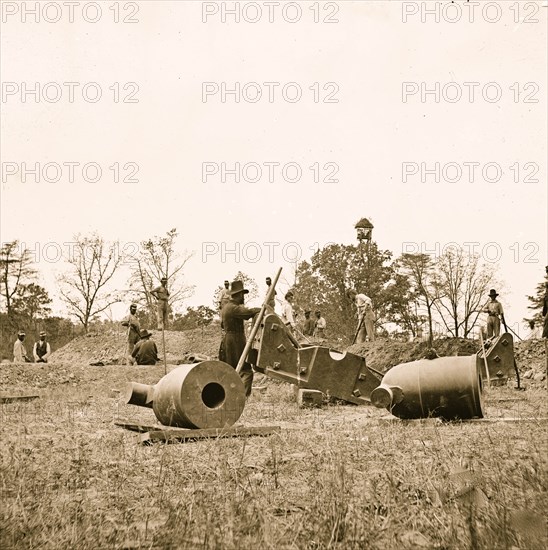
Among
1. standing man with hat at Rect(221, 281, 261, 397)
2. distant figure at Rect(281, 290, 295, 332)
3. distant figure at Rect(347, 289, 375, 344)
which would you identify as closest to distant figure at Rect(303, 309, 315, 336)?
distant figure at Rect(347, 289, 375, 344)

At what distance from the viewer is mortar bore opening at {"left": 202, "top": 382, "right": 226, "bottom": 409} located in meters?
7.99

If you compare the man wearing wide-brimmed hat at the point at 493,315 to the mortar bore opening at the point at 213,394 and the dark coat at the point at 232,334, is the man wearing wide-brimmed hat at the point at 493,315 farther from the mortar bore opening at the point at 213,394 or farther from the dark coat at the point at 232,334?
the mortar bore opening at the point at 213,394

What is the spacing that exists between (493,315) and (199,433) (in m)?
13.4

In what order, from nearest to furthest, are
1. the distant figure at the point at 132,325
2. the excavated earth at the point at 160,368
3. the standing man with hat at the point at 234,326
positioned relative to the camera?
the standing man with hat at the point at 234,326 < the excavated earth at the point at 160,368 < the distant figure at the point at 132,325

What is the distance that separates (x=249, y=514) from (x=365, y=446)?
2517 millimetres

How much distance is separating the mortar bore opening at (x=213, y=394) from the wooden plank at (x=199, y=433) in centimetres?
55

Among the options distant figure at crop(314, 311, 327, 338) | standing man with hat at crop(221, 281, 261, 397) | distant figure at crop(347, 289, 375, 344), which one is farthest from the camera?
distant figure at crop(314, 311, 327, 338)

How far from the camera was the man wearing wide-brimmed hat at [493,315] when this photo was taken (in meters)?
18.5

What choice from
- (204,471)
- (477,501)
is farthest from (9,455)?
(477,501)

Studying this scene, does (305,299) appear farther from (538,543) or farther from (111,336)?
(538,543)

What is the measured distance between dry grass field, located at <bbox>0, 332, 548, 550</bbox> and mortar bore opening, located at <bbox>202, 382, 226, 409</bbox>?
0.93 m

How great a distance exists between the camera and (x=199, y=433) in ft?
23.9

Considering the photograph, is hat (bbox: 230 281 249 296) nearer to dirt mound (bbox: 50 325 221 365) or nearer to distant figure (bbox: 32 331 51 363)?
distant figure (bbox: 32 331 51 363)

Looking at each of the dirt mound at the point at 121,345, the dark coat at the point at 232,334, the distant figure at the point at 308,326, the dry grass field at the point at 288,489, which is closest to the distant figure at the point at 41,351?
the dirt mound at the point at 121,345
